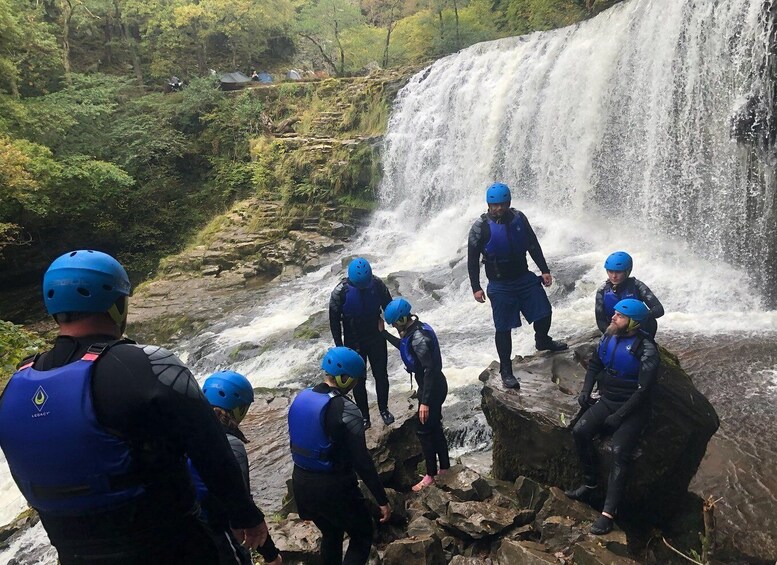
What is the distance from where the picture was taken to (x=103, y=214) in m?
19.2

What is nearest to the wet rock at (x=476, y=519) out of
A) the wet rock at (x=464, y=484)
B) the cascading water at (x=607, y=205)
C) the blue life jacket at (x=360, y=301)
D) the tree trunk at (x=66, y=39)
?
the wet rock at (x=464, y=484)

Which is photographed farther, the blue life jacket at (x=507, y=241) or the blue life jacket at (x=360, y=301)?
the blue life jacket at (x=360, y=301)

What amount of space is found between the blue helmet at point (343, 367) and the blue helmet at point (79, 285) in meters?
1.66

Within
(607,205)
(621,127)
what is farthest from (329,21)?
(607,205)

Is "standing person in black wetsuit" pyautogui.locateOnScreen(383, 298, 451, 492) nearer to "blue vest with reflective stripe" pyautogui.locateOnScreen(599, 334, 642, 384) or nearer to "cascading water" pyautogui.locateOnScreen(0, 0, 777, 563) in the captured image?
"blue vest with reflective stripe" pyautogui.locateOnScreen(599, 334, 642, 384)

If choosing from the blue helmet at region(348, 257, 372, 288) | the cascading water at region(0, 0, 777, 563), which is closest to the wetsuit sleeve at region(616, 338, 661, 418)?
the cascading water at region(0, 0, 777, 563)

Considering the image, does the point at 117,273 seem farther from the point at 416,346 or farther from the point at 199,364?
the point at 199,364

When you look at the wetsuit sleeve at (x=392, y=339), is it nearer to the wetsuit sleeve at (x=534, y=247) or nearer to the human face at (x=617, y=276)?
the wetsuit sleeve at (x=534, y=247)

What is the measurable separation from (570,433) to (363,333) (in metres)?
2.14

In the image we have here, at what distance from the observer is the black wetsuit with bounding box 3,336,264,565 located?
1442 mm

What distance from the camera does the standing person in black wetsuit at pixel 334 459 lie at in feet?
9.70

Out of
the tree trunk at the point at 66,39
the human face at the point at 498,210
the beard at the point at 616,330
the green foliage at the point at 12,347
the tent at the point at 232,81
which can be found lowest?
the green foliage at the point at 12,347

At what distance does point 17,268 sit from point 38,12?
9.68 m

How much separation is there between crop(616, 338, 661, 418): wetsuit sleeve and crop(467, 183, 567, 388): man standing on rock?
1.19 metres
